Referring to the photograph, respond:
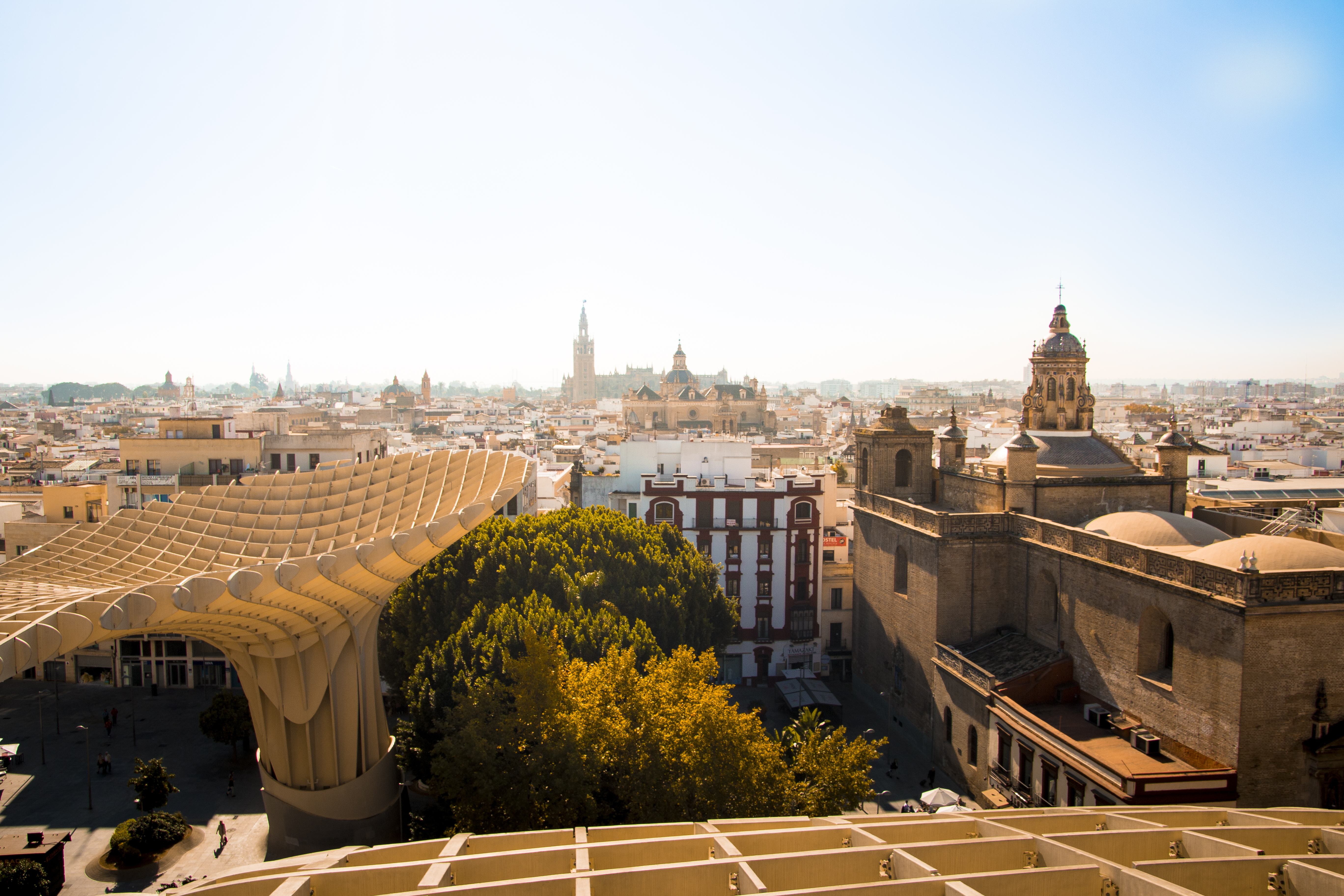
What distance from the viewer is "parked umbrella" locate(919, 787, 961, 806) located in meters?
22.5

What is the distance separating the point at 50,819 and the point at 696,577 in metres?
20.4

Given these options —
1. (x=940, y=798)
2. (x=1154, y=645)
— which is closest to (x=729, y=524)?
(x=940, y=798)

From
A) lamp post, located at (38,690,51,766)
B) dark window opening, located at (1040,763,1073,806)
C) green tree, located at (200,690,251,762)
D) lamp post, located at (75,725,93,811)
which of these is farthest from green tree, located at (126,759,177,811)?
dark window opening, located at (1040,763,1073,806)

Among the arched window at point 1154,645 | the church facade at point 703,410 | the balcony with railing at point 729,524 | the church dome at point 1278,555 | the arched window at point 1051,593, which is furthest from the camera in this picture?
the church facade at point 703,410

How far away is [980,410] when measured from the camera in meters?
168

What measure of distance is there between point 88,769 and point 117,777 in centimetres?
192

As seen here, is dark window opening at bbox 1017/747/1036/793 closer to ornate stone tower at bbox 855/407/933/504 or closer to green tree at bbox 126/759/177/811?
ornate stone tower at bbox 855/407/933/504

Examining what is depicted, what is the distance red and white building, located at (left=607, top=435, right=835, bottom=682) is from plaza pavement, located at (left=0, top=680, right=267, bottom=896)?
18.8 meters

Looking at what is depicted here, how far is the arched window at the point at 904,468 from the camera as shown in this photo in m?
34.3

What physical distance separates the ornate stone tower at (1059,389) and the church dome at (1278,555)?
1089cm

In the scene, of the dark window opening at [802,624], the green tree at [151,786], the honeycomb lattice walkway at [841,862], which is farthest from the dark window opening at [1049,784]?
the green tree at [151,786]

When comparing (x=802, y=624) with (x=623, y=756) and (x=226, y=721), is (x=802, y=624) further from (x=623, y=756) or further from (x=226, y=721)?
(x=226, y=721)

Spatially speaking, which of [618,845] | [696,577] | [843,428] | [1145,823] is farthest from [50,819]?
[843,428]

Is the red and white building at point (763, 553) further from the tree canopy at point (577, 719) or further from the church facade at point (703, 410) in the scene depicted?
the church facade at point (703, 410)
